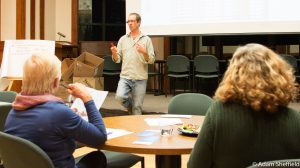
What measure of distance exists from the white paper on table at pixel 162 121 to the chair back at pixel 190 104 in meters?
0.54

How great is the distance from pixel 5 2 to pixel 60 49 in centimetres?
159

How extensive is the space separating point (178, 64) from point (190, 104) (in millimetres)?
4456

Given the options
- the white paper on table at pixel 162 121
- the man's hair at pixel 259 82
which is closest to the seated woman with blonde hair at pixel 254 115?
the man's hair at pixel 259 82

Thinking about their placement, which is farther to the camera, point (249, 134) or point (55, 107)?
point (55, 107)

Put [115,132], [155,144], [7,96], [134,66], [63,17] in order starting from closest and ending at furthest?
1. [155,144]
2. [115,132]
3. [7,96]
4. [134,66]
5. [63,17]

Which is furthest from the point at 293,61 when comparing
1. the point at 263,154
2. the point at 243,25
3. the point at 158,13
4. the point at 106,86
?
the point at 263,154

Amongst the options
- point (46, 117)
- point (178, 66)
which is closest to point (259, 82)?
point (46, 117)

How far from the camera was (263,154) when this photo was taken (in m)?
1.54

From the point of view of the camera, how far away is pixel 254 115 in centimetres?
153

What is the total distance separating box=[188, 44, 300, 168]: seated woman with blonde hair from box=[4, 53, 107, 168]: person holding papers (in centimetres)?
60

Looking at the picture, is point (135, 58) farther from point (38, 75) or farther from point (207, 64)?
point (38, 75)

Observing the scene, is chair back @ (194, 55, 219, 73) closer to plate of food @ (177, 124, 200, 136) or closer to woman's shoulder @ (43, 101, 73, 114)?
plate of food @ (177, 124, 200, 136)

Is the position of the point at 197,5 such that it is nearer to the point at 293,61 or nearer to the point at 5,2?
the point at 293,61

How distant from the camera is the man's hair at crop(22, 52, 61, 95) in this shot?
1825 millimetres
